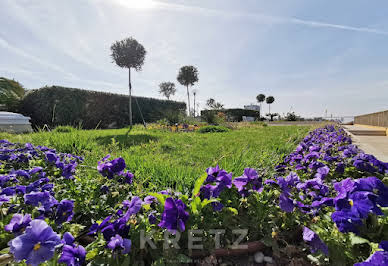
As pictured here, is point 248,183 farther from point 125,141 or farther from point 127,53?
point 127,53

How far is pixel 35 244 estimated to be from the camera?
2.31 feet

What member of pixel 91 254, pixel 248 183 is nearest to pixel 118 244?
pixel 91 254

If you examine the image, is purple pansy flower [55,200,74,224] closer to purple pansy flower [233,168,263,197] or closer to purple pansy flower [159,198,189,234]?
purple pansy flower [159,198,189,234]

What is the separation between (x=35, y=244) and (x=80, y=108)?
1192 centimetres

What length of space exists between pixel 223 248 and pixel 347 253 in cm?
54

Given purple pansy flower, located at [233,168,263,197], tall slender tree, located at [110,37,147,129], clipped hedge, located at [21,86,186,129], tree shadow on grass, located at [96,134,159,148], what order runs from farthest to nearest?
tall slender tree, located at [110,37,147,129]
clipped hedge, located at [21,86,186,129]
tree shadow on grass, located at [96,134,159,148]
purple pansy flower, located at [233,168,263,197]

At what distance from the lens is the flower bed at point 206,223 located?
2.64ft

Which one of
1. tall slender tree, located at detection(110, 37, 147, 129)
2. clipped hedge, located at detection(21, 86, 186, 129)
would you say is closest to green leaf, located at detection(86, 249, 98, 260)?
clipped hedge, located at detection(21, 86, 186, 129)

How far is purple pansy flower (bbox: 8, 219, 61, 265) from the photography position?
67cm

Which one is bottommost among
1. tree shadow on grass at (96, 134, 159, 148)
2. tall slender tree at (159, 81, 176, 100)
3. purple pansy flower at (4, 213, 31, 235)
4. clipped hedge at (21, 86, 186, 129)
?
purple pansy flower at (4, 213, 31, 235)

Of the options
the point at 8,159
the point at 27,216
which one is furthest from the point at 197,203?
the point at 8,159

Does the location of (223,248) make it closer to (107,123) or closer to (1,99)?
(107,123)

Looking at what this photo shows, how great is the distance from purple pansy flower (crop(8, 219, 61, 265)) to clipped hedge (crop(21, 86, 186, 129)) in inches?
354

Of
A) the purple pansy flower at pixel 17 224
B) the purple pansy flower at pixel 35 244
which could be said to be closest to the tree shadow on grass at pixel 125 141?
the purple pansy flower at pixel 17 224
